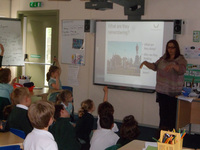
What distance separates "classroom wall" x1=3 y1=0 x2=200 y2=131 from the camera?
6094mm

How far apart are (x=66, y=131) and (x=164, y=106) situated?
2.31 metres

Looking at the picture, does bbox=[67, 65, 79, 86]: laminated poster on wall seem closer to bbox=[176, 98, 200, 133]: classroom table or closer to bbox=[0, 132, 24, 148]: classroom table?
bbox=[176, 98, 200, 133]: classroom table

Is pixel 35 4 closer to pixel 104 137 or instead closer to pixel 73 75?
pixel 73 75

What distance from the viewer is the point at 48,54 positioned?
805 cm

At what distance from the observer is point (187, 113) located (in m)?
5.62

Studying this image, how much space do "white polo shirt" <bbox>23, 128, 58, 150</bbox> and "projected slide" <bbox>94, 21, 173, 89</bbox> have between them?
4.16m

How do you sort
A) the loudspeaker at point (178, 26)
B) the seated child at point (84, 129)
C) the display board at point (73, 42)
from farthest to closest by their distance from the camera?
1. the display board at point (73, 42)
2. the loudspeaker at point (178, 26)
3. the seated child at point (84, 129)

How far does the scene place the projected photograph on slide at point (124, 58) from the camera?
21.9 ft

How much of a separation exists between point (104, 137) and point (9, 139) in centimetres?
93

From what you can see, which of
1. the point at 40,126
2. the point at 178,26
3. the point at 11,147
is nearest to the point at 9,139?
the point at 11,147

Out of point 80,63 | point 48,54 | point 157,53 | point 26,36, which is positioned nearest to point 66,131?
point 157,53

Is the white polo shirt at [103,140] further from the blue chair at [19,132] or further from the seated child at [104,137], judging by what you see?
the blue chair at [19,132]

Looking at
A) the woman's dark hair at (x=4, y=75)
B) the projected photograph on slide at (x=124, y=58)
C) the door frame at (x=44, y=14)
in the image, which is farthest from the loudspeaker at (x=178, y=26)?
the woman's dark hair at (x=4, y=75)

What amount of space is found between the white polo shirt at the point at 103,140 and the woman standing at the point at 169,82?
6.53ft
